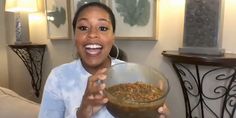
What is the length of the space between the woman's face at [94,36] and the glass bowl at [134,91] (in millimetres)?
129

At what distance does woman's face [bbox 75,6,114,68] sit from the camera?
751 mm

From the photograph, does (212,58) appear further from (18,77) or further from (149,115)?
(18,77)

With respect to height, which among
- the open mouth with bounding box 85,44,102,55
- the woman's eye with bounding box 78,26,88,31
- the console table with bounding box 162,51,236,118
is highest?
the woman's eye with bounding box 78,26,88,31

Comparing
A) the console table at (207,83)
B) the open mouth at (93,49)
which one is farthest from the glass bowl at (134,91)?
the console table at (207,83)

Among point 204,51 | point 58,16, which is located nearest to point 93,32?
point 204,51

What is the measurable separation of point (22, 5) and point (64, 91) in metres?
1.79

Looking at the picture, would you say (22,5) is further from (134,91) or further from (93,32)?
(134,91)

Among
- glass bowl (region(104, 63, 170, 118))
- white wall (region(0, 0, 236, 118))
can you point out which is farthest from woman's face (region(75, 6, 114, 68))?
white wall (region(0, 0, 236, 118))

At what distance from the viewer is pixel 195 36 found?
57.2 inches

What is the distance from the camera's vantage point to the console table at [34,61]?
275 cm

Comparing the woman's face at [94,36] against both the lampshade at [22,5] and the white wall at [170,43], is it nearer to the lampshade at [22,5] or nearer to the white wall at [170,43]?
the white wall at [170,43]

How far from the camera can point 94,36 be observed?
746mm

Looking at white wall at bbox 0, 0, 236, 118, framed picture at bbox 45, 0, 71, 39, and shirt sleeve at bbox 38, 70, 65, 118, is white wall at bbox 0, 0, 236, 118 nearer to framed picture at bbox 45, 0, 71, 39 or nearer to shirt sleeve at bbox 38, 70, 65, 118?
framed picture at bbox 45, 0, 71, 39

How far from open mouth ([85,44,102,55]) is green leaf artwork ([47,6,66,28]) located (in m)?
1.70
